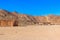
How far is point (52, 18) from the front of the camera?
11262cm

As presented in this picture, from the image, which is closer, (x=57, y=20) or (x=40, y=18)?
(x=57, y=20)

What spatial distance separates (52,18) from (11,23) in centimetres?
7048

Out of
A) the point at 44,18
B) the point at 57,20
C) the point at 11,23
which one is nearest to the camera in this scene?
the point at 11,23

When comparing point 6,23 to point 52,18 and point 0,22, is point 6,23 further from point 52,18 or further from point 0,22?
point 52,18

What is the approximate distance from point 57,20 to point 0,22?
67.8 m

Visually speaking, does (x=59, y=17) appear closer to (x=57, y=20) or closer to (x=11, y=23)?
(x=57, y=20)

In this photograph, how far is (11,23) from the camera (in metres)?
46.5

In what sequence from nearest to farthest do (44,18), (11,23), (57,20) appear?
1. (11,23)
2. (57,20)
3. (44,18)

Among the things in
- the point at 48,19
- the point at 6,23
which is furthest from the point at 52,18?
the point at 6,23

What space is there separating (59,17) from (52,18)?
5.66 m

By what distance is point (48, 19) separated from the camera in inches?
4486

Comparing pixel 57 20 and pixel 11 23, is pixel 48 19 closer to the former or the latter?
pixel 57 20

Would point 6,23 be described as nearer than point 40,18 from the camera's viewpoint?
Yes

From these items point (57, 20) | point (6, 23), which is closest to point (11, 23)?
point (6, 23)
